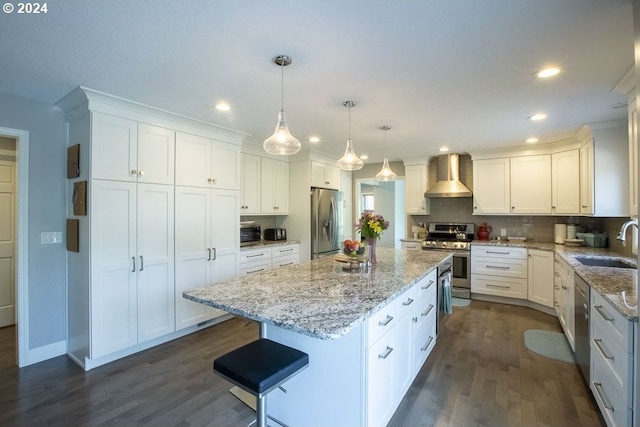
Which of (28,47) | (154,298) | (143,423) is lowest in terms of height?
(143,423)

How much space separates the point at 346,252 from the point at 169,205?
1899mm

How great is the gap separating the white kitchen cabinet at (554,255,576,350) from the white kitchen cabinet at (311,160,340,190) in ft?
11.0

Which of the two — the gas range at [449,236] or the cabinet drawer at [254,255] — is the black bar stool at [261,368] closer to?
the cabinet drawer at [254,255]

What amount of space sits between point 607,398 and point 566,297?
1413 mm

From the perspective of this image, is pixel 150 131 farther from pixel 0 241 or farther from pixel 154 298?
pixel 0 241

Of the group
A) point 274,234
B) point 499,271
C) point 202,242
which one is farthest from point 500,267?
point 202,242

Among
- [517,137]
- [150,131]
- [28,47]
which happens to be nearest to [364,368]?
[28,47]

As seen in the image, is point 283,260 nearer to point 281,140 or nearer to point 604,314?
point 281,140

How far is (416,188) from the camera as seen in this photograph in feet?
17.6

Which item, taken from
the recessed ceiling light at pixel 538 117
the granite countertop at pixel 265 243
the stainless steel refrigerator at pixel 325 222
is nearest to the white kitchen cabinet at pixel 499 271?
the recessed ceiling light at pixel 538 117

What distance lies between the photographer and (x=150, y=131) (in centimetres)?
297

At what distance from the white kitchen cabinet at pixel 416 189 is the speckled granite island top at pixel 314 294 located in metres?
2.77

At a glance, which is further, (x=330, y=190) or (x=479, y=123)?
(x=330, y=190)

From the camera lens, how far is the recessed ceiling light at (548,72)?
2092 mm
